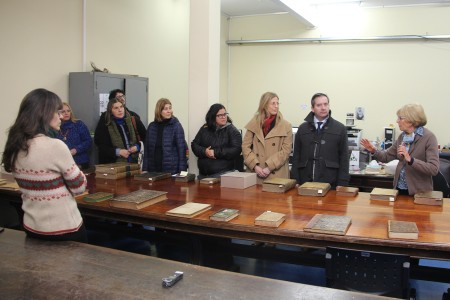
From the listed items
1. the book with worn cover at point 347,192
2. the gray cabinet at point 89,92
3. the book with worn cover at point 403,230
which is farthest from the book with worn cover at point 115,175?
the book with worn cover at point 403,230

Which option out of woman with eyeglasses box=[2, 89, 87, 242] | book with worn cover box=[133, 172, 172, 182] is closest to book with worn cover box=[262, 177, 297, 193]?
book with worn cover box=[133, 172, 172, 182]

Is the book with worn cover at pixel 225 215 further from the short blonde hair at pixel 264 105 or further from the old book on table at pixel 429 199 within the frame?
the short blonde hair at pixel 264 105

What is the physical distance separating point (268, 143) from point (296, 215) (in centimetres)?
138

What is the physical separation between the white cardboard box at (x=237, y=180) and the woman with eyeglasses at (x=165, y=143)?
2.99ft

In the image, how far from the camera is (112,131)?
4391mm

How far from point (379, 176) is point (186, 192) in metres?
2.55

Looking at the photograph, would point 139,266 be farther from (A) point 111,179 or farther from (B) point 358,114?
(B) point 358,114

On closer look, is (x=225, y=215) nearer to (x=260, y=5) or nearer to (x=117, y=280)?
(x=117, y=280)

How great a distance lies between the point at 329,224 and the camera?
219 cm

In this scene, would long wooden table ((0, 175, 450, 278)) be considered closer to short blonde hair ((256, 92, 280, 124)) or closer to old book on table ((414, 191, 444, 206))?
old book on table ((414, 191, 444, 206))

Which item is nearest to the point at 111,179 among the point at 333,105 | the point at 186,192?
the point at 186,192

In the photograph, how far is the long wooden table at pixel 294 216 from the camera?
203cm

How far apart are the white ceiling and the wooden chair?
502 cm

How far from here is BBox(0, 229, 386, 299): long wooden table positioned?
151cm
